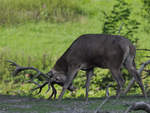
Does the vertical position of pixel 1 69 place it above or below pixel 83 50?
below

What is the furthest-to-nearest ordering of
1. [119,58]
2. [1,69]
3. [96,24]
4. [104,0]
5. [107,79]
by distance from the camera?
[104,0] < [96,24] < [1,69] < [107,79] < [119,58]

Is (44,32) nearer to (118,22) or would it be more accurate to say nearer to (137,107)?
(118,22)

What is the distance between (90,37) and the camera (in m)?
8.47

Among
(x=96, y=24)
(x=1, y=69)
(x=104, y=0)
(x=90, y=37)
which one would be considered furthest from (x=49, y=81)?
(x=104, y=0)

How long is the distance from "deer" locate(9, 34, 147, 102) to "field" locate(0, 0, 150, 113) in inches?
99.6

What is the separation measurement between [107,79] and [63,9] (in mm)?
6871

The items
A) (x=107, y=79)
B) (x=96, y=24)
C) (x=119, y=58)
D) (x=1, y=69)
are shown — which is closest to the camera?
(x=119, y=58)

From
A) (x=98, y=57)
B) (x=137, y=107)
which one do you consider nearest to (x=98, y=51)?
(x=98, y=57)

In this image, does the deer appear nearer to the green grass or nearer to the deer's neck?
the deer's neck

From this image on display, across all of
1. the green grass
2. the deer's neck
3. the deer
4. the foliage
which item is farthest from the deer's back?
the foliage

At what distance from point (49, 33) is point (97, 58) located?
801 centimetres

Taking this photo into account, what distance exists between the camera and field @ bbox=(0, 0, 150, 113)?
1162 cm

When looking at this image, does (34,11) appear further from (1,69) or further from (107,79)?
(107,79)

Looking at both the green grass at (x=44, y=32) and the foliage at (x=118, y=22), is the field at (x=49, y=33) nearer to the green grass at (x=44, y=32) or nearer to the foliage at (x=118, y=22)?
the green grass at (x=44, y=32)
